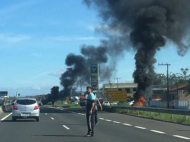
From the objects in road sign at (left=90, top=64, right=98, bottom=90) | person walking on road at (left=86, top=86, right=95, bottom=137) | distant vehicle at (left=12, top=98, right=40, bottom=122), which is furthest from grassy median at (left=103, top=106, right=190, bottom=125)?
person walking on road at (left=86, top=86, right=95, bottom=137)

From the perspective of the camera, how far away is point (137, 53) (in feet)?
161

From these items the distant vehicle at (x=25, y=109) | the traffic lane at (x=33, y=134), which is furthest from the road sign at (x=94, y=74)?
the traffic lane at (x=33, y=134)

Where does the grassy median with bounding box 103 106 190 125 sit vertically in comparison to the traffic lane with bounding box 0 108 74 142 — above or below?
above

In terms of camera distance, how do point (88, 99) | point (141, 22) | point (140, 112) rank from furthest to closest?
point (141, 22) → point (140, 112) → point (88, 99)

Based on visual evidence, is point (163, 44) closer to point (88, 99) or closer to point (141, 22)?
point (141, 22)

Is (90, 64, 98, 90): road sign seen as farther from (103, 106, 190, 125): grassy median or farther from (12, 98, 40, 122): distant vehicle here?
(12, 98, 40, 122): distant vehicle

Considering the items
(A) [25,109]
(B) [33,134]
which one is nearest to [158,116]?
(A) [25,109]

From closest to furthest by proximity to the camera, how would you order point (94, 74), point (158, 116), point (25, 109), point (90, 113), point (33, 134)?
point (90, 113) → point (33, 134) → point (25, 109) → point (158, 116) → point (94, 74)

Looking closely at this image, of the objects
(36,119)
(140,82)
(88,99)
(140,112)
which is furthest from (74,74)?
(88,99)

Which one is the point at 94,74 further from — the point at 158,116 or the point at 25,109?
the point at 25,109

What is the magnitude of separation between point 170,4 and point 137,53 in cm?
708

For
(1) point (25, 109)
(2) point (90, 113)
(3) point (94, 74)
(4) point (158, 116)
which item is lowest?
(4) point (158, 116)

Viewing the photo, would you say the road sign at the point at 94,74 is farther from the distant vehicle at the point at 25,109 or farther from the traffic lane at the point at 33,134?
the traffic lane at the point at 33,134

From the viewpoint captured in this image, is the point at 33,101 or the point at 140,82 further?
the point at 140,82
